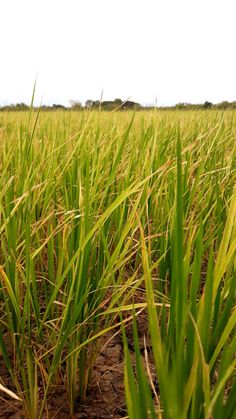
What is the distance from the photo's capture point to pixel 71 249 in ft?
2.67

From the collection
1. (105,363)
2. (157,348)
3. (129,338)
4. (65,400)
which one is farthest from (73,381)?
(157,348)

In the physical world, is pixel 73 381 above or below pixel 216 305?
below

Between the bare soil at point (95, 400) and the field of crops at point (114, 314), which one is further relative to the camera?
the bare soil at point (95, 400)

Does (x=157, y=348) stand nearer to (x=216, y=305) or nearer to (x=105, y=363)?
(x=216, y=305)

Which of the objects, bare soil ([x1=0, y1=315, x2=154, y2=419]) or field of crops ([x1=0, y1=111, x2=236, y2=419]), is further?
bare soil ([x1=0, y1=315, x2=154, y2=419])

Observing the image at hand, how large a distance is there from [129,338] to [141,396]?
604 mm

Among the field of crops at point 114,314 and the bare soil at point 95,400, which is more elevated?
the field of crops at point 114,314

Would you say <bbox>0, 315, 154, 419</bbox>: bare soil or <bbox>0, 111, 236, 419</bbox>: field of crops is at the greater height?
<bbox>0, 111, 236, 419</bbox>: field of crops

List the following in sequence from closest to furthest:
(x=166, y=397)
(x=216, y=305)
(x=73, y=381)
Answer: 1. (x=166, y=397)
2. (x=216, y=305)
3. (x=73, y=381)

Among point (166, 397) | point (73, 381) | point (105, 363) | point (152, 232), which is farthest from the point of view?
point (152, 232)

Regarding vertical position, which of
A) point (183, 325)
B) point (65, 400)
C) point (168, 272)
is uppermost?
point (183, 325)

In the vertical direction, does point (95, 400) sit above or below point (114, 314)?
below

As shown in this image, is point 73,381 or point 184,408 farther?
point 73,381

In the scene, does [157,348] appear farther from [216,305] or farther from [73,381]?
[73,381]
